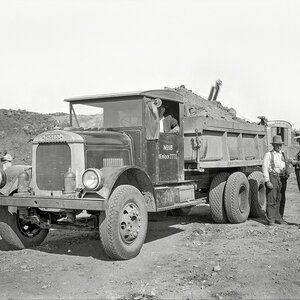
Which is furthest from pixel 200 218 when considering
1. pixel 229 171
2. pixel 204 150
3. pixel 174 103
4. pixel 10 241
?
pixel 10 241

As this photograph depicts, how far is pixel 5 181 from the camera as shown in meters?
6.82

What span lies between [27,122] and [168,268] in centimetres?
2550

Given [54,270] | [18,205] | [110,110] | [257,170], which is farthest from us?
Answer: [257,170]

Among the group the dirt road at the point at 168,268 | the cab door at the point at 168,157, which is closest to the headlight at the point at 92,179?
Answer: the dirt road at the point at 168,268

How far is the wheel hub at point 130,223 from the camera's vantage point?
6.03 m

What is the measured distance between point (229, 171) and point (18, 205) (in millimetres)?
4879

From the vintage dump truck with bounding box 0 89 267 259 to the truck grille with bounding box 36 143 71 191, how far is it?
1 cm

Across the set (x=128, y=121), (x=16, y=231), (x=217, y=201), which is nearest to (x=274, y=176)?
(x=217, y=201)

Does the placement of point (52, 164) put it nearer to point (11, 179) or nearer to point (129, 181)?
point (11, 179)

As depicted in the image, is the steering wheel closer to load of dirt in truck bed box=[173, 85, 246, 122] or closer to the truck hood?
the truck hood

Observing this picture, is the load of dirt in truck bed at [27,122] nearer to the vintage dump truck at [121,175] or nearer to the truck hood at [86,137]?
the vintage dump truck at [121,175]

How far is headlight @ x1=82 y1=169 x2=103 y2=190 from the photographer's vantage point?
578cm

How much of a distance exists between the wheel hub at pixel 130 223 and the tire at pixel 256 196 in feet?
13.6

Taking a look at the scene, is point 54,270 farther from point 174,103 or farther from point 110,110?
point 174,103
